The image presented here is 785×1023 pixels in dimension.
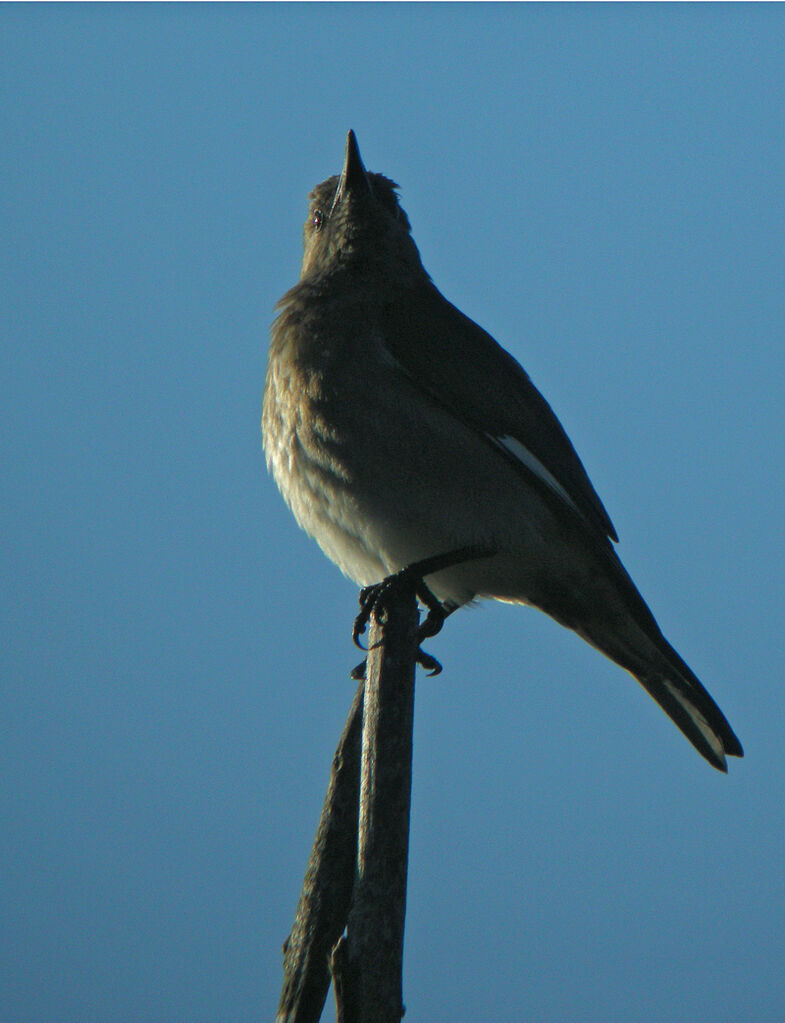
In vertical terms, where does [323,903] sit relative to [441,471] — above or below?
below

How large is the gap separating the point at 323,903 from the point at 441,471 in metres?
2.11

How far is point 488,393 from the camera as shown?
5344 mm

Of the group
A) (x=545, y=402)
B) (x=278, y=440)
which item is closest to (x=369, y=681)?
(x=278, y=440)

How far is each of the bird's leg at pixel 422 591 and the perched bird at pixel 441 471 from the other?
0.16 feet

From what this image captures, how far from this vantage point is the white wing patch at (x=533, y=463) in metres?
5.16

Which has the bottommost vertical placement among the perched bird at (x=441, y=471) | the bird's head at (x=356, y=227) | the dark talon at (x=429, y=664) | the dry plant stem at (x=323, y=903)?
the dry plant stem at (x=323, y=903)

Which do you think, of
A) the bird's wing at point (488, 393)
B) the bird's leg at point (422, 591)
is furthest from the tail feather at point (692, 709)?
the bird's leg at point (422, 591)

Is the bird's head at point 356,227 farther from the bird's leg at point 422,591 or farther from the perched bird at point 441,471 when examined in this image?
the bird's leg at point 422,591

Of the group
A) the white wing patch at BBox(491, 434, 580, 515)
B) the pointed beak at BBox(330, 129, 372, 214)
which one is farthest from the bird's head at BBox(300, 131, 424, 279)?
the white wing patch at BBox(491, 434, 580, 515)

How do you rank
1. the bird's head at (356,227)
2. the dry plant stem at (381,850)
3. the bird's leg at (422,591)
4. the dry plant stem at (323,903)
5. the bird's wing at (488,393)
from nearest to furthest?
the dry plant stem at (381,850), the dry plant stem at (323,903), the bird's leg at (422,591), the bird's wing at (488,393), the bird's head at (356,227)

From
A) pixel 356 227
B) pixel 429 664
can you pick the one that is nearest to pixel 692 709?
pixel 429 664

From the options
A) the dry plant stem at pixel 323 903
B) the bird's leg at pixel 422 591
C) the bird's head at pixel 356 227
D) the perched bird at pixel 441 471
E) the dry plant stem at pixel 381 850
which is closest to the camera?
the dry plant stem at pixel 381 850

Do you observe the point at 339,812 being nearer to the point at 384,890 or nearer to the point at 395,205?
the point at 384,890

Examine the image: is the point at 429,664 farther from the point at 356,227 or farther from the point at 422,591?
the point at 356,227
